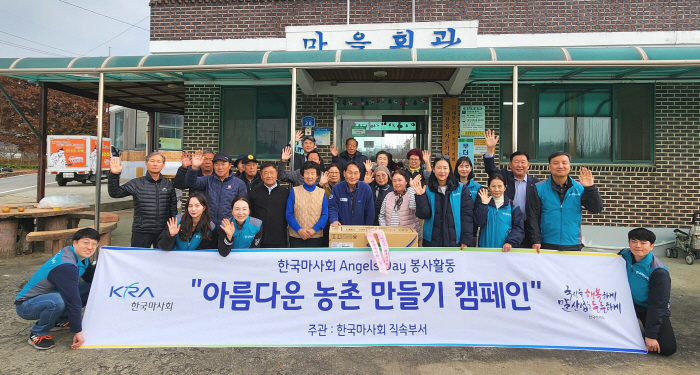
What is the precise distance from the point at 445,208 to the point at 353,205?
953mm

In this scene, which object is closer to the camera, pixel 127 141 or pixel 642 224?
pixel 642 224

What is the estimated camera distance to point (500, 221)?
11.9 feet

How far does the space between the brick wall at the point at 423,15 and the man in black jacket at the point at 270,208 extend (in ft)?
14.9

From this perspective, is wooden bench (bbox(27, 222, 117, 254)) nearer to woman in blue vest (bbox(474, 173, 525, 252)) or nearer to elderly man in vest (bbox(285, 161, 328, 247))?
elderly man in vest (bbox(285, 161, 328, 247))

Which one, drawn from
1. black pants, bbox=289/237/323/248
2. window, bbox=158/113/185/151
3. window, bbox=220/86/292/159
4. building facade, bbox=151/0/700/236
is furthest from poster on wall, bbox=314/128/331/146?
window, bbox=158/113/185/151

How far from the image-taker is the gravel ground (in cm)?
303

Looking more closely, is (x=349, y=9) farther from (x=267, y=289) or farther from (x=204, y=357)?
(x=204, y=357)

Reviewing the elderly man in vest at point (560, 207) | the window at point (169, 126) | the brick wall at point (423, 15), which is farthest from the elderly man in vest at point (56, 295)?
the window at point (169, 126)

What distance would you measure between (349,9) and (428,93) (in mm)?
2252

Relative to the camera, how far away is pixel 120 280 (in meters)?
3.49

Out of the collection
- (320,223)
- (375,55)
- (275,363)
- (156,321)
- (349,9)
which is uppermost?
(349,9)

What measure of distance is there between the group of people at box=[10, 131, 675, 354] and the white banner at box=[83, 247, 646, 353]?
0.19 m

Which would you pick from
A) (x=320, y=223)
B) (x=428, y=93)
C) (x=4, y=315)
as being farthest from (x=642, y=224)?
(x=4, y=315)

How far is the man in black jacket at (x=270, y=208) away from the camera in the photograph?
13.4 ft
